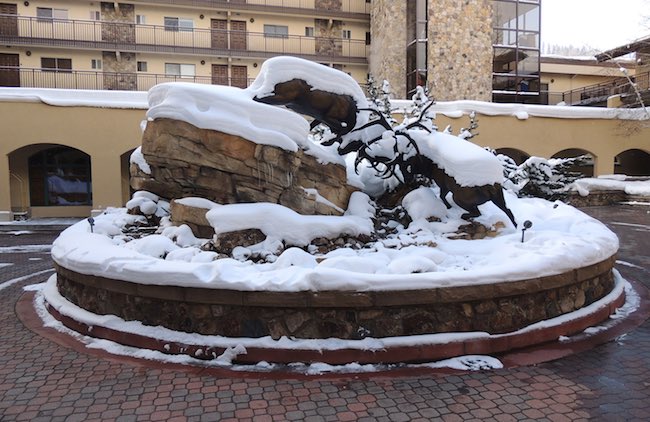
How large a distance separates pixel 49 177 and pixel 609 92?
29.8 m

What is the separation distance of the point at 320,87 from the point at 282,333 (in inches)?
158

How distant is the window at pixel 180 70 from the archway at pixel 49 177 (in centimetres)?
667

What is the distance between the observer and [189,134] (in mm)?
6176

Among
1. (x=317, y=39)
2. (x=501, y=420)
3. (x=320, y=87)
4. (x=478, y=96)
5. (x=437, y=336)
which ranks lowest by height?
(x=501, y=420)

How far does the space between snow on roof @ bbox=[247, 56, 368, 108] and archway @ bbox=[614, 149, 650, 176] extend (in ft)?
80.8

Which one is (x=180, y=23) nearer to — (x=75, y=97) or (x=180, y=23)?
(x=180, y=23)

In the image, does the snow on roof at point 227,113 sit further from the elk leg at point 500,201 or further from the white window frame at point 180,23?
the white window frame at point 180,23

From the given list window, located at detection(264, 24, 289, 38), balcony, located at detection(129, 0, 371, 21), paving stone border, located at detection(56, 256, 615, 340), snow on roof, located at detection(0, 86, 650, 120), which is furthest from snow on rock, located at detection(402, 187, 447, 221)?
balcony, located at detection(129, 0, 371, 21)

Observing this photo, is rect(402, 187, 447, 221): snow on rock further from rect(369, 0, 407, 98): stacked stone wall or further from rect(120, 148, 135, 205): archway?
rect(369, 0, 407, 98): stacked stone wall

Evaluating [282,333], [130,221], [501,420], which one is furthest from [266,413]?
[130,221]

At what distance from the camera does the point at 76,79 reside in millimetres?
22469

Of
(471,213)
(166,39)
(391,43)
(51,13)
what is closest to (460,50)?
(391,43)

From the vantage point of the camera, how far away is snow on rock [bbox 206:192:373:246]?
614 centimetres

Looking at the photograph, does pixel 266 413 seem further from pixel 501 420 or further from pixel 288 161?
pixel 288 161
